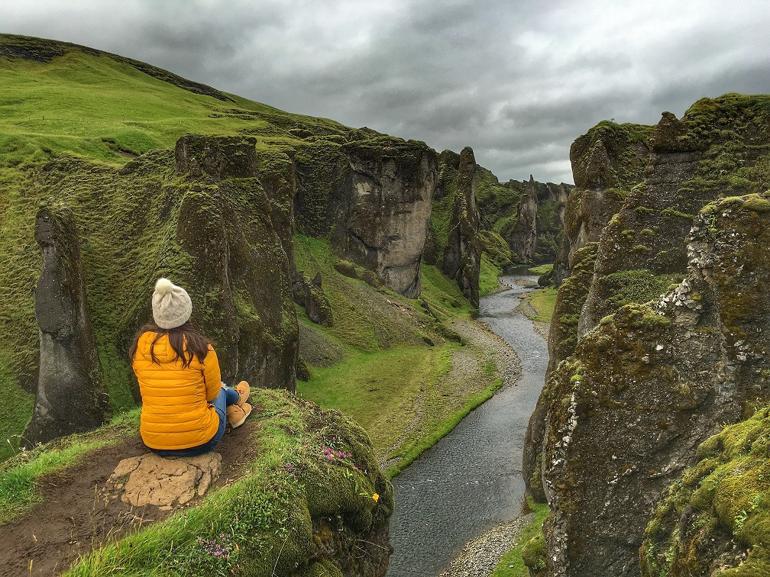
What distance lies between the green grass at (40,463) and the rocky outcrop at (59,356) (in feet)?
38.8

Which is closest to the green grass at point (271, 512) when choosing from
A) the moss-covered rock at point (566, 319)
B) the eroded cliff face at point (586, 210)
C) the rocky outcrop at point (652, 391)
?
the rocky outcrop at point (652, 391)

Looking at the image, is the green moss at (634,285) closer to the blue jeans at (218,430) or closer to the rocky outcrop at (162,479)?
the blue jeans at (218,430)

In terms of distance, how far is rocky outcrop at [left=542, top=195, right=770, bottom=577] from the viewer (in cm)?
1149

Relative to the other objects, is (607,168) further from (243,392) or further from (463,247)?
(463,247)

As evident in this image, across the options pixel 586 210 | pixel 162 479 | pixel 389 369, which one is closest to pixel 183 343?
pixel 162 479

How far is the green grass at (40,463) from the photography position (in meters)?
10.4

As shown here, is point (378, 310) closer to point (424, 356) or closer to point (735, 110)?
point (424, 356)

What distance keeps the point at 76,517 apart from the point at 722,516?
11.7 m

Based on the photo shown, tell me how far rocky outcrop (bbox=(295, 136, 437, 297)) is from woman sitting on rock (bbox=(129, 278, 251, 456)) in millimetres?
71627

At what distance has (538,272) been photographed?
577 feet

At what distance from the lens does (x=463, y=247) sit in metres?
115

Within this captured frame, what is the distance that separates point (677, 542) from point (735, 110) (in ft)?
72.1

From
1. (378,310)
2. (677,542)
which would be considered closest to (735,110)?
(677,542)

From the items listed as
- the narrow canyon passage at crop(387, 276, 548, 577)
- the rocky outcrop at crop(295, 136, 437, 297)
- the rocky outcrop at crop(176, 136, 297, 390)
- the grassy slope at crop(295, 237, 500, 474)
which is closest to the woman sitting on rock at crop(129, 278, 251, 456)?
the rocky outcrop at crop(176, 136, 297, 390)
